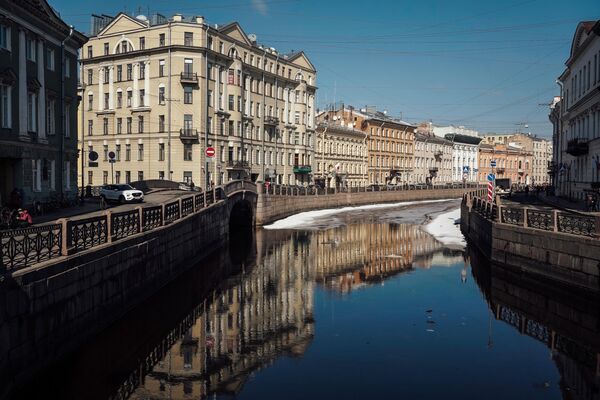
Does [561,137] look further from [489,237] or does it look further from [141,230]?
[141,230]

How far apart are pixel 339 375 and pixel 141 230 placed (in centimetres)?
1014

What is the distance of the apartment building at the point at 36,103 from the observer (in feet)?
90.3

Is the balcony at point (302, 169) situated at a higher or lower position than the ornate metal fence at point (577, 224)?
higher

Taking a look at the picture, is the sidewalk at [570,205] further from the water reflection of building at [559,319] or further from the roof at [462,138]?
the roof at [462,138]

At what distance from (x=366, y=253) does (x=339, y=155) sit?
182 ft

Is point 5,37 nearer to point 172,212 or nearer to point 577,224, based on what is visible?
point 172,212

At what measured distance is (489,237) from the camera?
30.0 meters

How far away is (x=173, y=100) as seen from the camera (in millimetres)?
60906

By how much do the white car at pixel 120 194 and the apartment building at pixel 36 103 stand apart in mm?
3537

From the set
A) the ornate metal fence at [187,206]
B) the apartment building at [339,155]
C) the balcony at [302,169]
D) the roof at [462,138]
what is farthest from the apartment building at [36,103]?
the roof at [462,138]

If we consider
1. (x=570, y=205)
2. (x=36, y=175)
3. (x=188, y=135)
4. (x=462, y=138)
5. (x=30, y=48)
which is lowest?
(x=570, y=205)

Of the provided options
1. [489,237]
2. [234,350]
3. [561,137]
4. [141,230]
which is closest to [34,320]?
[234,350]

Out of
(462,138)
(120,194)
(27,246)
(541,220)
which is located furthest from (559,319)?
(462,138)

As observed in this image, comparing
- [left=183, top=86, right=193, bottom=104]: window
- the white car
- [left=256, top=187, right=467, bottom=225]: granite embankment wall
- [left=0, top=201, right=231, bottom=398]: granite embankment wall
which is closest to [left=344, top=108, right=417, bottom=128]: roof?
[left=256, top=187, right=467, bottom=225]: granite embankment wall
